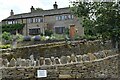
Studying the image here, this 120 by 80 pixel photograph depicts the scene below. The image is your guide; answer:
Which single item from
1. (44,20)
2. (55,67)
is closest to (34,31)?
(44,20)

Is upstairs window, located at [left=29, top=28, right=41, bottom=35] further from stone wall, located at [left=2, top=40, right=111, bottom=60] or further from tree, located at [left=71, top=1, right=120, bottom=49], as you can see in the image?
tree, located at [left=71, top=1, right=120, bottom=49]

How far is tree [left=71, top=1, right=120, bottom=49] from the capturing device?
18297 mm

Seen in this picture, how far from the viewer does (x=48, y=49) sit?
20266 mm

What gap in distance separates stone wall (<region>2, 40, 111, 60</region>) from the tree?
1.15 metres

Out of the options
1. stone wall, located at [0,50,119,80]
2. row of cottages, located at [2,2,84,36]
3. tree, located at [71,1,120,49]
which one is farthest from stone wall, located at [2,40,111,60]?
row of cottages, located at [2,2,84,36]

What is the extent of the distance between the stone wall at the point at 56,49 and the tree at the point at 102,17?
1146 millimetres

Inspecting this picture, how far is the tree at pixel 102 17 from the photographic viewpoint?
18297 mm

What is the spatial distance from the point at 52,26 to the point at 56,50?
33.0 m

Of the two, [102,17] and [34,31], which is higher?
[34,31]

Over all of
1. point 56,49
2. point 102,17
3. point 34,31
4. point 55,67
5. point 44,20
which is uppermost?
point 44,20

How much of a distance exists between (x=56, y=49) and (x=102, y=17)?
3564 millimetres

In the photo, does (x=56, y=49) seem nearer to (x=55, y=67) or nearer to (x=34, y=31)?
(x=55, y=67)

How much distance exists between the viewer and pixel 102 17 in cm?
1869

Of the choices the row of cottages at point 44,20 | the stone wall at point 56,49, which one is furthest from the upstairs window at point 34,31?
the stone wall at point 56,49
